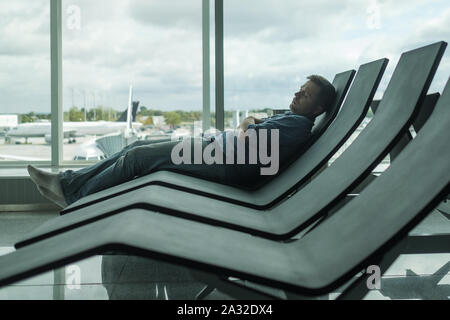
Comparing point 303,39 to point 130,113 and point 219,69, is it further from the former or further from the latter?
point 130,113

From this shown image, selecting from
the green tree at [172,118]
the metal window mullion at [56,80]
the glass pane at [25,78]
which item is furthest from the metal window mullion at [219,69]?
the glass pane at [25,78]

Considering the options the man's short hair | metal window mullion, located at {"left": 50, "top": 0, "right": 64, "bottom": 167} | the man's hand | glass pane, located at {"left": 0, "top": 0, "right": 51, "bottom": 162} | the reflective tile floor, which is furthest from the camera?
glass pane, located at {"left": 0, "top": 0, "right": 51, "bottom": 162}

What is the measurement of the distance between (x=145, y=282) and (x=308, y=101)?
1169 mm

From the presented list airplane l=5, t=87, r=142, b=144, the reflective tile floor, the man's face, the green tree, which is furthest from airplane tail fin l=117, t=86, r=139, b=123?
the man's face

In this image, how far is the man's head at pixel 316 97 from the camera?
2402 mm

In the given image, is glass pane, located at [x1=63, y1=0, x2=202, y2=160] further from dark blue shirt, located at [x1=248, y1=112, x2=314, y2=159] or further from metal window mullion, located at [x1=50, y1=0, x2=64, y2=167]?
dark blue shirt, located at [x1=248, y1=112, x2=314, y2=159]

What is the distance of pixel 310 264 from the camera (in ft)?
3.60

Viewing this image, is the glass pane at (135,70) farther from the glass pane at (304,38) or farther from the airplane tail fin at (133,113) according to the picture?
the glass pane at (304,38)

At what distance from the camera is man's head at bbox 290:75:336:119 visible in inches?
94.6

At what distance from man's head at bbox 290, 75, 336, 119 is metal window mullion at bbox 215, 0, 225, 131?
167cm

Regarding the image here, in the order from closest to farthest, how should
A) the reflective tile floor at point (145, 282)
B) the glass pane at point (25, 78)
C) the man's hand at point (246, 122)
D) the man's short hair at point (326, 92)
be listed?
the reflective tile floor at point (145, 282) < the man's short hair at point (326, 92) < the man's hand at point (246, 122) < the glass pane at point (25, 78)
